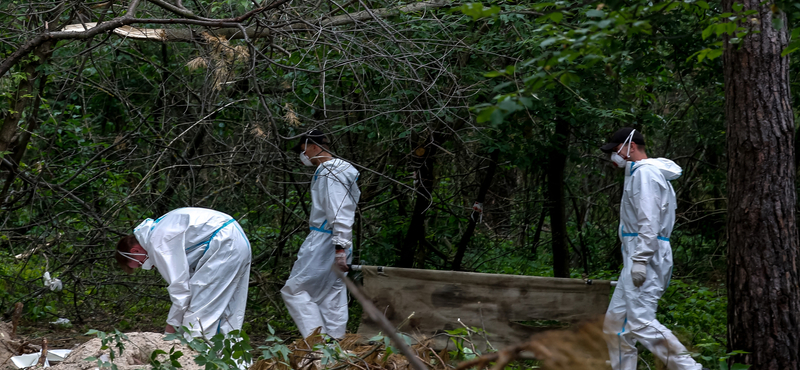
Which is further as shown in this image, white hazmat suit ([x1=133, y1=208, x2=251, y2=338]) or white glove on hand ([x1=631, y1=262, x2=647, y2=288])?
white glove on hand ([x1=631, y1=262, x2=647, y2=288])

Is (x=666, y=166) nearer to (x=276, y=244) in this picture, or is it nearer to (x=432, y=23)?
(x=432, y=23)

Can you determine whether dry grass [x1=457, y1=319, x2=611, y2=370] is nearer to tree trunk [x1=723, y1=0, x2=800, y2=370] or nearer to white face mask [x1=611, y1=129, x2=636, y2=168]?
tree trunk [x1=723, y1=0, x2=800, y2=370]

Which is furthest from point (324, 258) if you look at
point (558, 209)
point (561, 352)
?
point (561, 352)

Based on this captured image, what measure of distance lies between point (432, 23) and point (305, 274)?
2.38 m

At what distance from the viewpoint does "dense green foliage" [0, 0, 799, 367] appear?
17.5 feet

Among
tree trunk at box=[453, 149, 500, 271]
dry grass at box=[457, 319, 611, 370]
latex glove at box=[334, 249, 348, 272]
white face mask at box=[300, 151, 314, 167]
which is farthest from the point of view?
tree trunk at box=[453, 149, 500, 271]

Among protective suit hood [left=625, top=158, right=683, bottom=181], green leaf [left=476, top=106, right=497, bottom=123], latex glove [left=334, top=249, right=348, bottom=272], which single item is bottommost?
latex glove [left=334, top=249, right=348, bottom=272]

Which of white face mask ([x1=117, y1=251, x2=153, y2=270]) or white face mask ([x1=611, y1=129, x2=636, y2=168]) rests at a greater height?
white face mask ([x1=611, y1=129, x2=636, y2=168])

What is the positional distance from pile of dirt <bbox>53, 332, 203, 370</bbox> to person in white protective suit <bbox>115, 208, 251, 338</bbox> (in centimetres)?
22

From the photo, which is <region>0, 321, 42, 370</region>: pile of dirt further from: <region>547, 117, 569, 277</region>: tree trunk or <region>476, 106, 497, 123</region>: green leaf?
<region>547, 117, 569, 277</region>: tree trunk

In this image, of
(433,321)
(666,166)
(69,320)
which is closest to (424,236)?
(433,321)

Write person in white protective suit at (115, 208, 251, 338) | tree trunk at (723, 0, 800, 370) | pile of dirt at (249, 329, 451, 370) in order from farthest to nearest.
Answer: person in white protective suit at (115, 208, 251, 338)
tree trunk at (723, 0, 800, 370)
pile of dirt at (249, 329, 451, 370)

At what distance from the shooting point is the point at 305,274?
5.44m

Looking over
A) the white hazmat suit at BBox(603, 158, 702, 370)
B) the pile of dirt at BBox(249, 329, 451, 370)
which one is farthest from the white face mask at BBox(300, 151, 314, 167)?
the white hazmat suit at BBox(603, 158, 702, 370)
